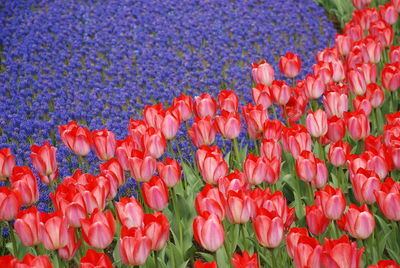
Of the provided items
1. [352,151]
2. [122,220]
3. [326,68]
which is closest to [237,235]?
[122,220]

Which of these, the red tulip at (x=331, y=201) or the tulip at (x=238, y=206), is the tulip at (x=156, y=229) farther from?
the red tulip at (x=331, y=201)

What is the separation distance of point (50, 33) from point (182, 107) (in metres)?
2.53

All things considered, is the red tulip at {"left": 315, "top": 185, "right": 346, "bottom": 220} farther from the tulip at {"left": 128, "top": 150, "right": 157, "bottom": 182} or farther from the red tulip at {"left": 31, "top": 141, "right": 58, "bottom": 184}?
the red tulip at {"left": 31, "top": 141, "right": 58, "bottom": 184}

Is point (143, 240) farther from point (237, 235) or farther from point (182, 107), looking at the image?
point (182, 107)

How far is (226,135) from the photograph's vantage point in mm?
3357

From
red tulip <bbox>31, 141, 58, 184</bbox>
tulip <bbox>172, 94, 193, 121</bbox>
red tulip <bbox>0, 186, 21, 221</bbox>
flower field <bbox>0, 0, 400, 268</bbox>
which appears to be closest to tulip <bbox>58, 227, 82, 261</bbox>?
flower field <bbox>0, 0, 400, 268</bbox>

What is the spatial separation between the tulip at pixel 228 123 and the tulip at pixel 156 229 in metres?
0.93

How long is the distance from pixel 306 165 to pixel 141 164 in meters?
0.72

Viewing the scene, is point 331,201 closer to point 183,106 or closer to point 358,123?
point 358,123

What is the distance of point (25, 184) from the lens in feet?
9.33

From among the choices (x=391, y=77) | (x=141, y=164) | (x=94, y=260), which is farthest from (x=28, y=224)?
(x=391, y=77)

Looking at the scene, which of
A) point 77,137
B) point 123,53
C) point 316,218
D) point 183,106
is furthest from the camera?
point 123,53

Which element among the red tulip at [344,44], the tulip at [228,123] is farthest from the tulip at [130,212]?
the red tulip at [344,44]

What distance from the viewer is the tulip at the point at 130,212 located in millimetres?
2557
